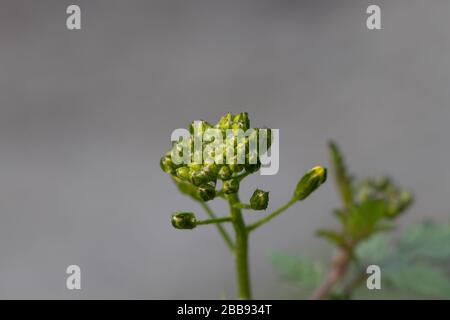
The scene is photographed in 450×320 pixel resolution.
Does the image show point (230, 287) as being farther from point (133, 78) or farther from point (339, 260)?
point (133, 78)

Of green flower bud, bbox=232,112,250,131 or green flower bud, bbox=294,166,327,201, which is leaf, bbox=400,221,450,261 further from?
green flower bud, bbox=232,112,250,131

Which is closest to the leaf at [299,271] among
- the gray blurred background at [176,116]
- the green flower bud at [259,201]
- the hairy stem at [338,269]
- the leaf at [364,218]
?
the hairy stem at [338,269]

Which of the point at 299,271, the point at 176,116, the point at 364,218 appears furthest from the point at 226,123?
the point at 176,116

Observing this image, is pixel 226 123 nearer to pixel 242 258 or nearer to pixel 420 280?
pixel 242 258

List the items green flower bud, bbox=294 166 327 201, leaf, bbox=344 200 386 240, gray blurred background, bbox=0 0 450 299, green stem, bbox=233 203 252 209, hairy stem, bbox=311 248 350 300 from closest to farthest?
green stem, bbox=233 203 252 209 → green flower bud, bbox=294 166 327 201 → leaf, bbox=344 200 386 240 → hairy stem, bbox=311 248 350 300 → gray blurred background, bbox=0 0 450 299

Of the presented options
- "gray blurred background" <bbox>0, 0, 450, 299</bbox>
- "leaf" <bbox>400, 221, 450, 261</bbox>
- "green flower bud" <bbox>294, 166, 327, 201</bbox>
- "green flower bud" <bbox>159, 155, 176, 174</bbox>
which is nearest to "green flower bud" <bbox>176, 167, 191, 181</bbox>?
"green flower bud" <bbox>159, 155, 176, 174</bbox>

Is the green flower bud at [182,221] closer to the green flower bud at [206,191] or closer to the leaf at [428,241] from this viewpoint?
the green flower bud at [206,191]
